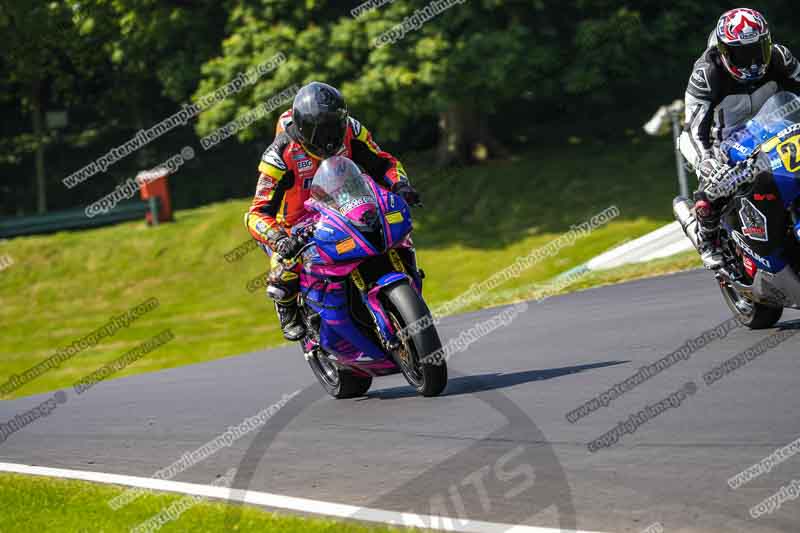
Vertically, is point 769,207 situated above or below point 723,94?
below

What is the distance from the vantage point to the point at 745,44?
8.38 meters

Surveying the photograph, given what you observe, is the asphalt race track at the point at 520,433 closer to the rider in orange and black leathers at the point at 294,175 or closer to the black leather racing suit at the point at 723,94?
the rider in orange and black leathers at the point at 294,175

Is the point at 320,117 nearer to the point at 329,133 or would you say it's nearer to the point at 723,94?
the point at 329,133

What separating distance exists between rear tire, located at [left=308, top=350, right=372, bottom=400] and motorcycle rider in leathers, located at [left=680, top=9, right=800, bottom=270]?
2839 mm

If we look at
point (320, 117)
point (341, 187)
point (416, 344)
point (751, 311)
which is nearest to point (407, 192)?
point (341, 187)

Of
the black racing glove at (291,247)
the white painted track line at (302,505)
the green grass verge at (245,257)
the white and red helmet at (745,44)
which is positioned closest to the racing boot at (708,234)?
the white and red helmet at (745,44)

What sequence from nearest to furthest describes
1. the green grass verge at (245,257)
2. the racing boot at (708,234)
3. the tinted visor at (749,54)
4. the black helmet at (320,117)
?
the tinted visor at (749,54) → the black helmet at (320,117) → the racing boot at (708,234) → the green grass verge at (245,257)

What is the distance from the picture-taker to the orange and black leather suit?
361 inches

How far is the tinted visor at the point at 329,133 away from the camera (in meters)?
8.60

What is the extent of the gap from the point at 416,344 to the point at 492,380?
1326 mm

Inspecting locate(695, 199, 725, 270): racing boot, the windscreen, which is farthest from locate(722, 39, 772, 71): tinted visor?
the windscreen

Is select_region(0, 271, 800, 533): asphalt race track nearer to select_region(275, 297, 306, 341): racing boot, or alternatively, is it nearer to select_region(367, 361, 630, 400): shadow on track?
select_region(367, 361, 630, 400): shadow on track

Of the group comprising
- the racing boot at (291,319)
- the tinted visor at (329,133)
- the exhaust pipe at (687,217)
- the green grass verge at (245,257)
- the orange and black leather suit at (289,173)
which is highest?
the tinted visor at (329,133)

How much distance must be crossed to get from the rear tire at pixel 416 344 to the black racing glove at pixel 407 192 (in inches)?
35.3
